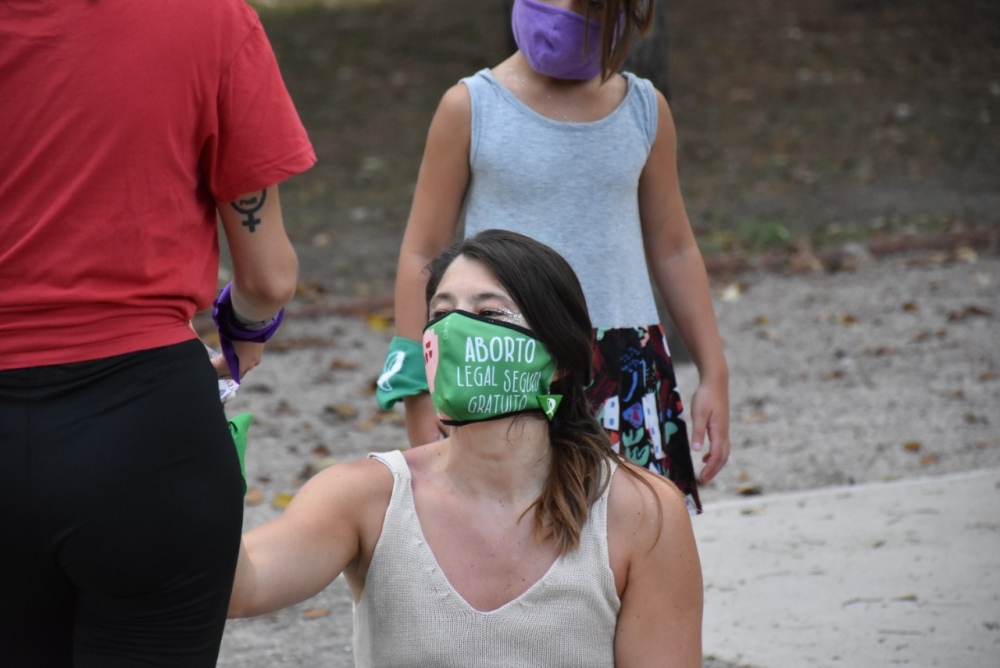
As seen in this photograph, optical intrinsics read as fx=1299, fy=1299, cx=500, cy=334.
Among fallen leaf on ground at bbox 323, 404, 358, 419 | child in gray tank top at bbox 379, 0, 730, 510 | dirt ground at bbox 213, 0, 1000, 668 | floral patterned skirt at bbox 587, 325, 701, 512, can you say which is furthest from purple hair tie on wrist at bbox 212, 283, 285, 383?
fallen leaf on ground at bbox 323, 404, 358, 419

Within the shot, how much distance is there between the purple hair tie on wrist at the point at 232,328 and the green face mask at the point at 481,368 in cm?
28

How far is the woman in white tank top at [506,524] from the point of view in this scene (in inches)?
85.2

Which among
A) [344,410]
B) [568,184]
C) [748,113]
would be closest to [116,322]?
[568,184]

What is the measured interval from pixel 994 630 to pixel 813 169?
25.7 feet

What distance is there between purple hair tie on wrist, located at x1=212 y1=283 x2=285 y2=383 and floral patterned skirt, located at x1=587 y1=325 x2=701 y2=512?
83 cm

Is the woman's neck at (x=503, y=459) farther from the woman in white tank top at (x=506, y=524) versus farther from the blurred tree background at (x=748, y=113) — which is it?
the blurred tree background at (x=748, y=113)

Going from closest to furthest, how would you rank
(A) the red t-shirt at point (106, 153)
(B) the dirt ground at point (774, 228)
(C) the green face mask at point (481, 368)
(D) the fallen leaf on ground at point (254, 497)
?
(A) the red t-shirt at point (106, 153)
(C) the green face mask at point (481, 368)
(D) the fallen leaf on ground at point (254, 497)
(B) the dirt ground at point (774, 228)

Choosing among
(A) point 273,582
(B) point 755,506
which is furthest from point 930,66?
(A) point 273,582

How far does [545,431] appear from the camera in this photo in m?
2.26

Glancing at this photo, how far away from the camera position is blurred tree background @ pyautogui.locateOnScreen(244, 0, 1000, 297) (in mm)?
9891

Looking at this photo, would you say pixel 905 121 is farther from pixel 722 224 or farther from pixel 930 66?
pixel 722 224

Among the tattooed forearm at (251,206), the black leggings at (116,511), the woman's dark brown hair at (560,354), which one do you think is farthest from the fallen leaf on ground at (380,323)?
the black leggings at (116,511)

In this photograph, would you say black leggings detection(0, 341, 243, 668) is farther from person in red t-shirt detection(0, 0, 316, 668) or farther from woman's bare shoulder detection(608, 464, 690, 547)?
woman's bare shoulder detection(608, 464, 690, 547)

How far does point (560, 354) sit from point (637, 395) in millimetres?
623
